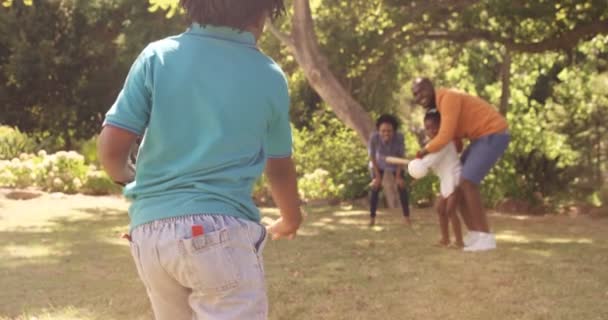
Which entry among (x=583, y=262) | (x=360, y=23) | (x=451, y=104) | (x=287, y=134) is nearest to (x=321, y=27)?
(x=360, y=23)

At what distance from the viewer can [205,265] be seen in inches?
91.4

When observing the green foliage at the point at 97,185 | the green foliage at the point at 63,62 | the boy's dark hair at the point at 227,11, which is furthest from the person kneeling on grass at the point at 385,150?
the green foliage at the point at 63,62

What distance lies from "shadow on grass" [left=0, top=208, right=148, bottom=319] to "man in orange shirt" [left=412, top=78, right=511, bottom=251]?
2890mm

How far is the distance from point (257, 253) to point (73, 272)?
5.17 metres

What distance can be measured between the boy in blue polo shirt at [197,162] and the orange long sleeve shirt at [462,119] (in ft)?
19.0

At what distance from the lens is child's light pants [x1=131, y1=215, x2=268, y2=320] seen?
232 centimetres

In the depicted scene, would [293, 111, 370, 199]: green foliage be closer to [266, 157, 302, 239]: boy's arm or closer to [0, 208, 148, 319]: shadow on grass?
[0, 208, 148, 319]: shadow on grass

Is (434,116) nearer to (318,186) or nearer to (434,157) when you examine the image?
(434,157)

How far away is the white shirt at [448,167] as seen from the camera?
8.52m

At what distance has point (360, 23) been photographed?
15.7 metres

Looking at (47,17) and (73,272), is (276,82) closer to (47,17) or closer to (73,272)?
(73,272)

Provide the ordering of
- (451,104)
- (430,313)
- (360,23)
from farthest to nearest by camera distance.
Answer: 1. (360,23)
2. (451,104)
3. (430,313)

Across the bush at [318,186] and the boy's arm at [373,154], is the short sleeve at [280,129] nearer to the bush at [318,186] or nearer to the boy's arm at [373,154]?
the boy's arm at [373,154]

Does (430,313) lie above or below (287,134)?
below
